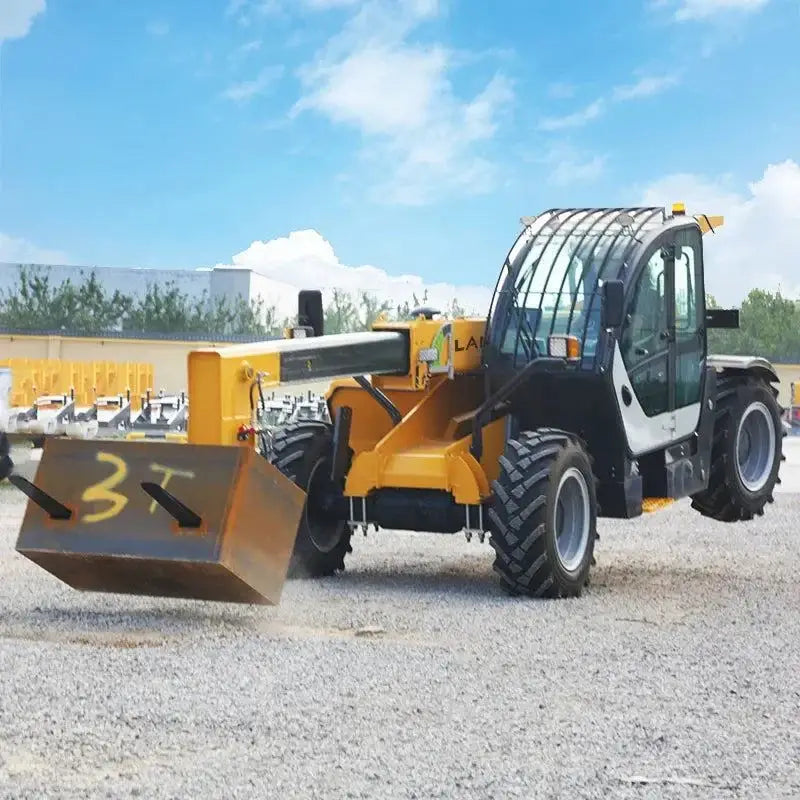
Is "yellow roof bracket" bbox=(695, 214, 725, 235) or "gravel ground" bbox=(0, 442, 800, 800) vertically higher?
"yellow roof bracket" bbox=(695, 214, 725, 235)

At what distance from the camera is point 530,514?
33.0ft

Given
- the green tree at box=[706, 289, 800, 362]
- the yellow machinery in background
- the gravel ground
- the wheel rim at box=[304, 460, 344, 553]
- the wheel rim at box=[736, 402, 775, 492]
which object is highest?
the green tree at box=[706, 289, 800, 362]

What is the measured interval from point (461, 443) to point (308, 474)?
3.72ft

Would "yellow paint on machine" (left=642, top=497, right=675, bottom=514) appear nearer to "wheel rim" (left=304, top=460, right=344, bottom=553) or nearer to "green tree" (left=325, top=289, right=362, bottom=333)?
"wheel rim" (left=304, top=460, right=344, bottom=553)

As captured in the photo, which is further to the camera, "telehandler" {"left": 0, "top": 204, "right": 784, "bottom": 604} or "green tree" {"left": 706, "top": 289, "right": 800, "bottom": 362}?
"green tree" {"left": 706, "top": 289, "right": 800, "bottom": 362}

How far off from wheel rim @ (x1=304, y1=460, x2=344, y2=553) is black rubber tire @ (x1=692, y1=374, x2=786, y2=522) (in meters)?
3.06

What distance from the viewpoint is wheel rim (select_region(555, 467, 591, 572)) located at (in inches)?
417

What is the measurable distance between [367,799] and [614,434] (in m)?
5.92

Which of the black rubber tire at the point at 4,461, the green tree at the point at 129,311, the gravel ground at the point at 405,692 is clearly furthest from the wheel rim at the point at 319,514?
the green tree at the point at 129,311

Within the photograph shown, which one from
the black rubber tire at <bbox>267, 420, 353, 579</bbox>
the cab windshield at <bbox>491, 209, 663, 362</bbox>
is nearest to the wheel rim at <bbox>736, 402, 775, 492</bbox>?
the cab windshield at <bbox>491, 209, 663, 362</bbox>

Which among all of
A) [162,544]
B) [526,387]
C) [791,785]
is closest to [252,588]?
[162,544]

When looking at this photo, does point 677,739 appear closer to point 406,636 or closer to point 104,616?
point 406,636

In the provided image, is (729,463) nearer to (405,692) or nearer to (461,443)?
(461,443)

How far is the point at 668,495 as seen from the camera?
1170cm
